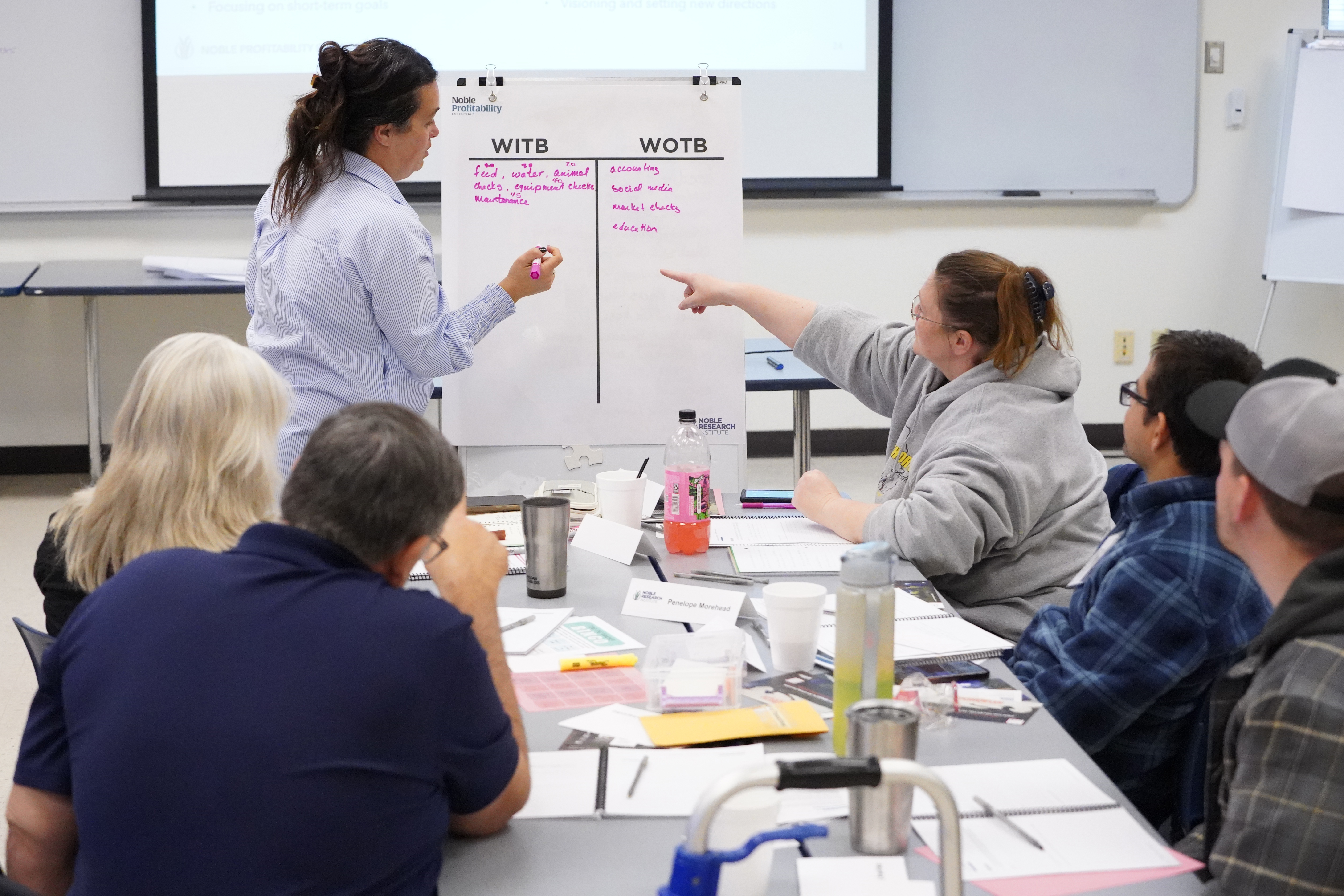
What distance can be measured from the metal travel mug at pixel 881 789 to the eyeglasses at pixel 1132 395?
0.69 metres

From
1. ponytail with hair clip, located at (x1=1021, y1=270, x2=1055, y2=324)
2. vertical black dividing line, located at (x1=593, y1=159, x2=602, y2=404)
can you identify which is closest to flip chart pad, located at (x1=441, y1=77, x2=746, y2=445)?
vertical black dividing line, located at (x1=593, y1=159, x2=602, y2=404)

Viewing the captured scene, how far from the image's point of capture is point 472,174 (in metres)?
2.86

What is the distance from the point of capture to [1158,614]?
5.12ft

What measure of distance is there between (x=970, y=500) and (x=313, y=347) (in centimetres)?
129

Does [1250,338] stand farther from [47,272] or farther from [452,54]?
[47,272]

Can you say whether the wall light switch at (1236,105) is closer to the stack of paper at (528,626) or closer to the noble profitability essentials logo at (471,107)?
the noble profitability essentials logo at (471,107)

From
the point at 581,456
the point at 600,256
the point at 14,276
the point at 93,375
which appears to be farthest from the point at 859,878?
the point at 14,276

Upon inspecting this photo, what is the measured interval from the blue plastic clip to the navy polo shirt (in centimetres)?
23

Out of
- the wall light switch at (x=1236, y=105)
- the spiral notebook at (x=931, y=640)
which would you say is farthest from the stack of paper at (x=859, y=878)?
the wall light switch at (x=1236, y=105)

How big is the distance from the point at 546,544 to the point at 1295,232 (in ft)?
14.1

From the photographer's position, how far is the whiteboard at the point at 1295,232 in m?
5.04

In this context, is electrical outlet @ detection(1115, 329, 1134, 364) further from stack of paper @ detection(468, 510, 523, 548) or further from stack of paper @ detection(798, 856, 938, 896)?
stack of paper @ detection(798, 856, 938, 896)

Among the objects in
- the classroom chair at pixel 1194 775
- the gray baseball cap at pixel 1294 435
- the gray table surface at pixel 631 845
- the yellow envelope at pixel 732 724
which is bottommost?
the classroom chair at pixel 1194 775

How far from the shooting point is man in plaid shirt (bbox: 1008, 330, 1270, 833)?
156cm
